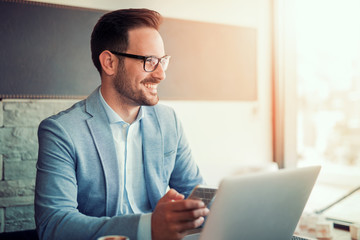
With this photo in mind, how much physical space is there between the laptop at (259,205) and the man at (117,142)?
0.50 metres

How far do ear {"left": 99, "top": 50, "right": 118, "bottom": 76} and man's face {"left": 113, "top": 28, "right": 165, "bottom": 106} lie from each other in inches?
1.1

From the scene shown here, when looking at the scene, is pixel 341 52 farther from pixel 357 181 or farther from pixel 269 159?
pixel 269 159

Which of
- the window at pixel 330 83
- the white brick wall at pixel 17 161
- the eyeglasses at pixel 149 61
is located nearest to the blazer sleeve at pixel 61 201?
the eyeglasses at pixel 149 61

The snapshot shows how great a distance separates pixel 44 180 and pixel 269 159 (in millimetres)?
2341

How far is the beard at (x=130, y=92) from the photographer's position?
69.1 inches

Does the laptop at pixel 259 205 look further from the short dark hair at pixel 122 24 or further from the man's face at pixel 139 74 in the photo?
the short dark hair at pixel 122 24

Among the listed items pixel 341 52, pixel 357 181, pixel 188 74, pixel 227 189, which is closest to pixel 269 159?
pixel 188 74

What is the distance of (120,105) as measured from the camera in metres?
1.77

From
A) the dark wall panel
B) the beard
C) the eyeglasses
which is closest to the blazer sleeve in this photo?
the beard

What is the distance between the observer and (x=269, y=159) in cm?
337

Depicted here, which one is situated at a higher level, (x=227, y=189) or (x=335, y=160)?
(x=227, y=189)

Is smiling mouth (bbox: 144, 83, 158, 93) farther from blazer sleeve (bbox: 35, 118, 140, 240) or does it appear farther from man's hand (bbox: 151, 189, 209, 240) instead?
man's hand (bbox: 151, 189, 209, 240)

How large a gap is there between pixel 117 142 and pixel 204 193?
0.81 m

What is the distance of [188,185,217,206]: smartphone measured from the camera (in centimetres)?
97
